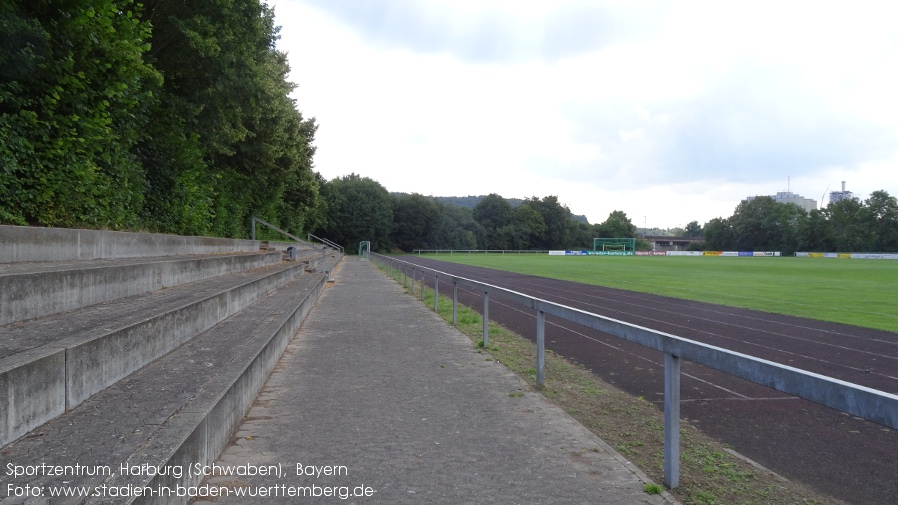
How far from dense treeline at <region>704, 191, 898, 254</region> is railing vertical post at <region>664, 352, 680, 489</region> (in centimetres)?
12112

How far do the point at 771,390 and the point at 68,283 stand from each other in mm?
7455

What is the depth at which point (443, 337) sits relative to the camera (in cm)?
978

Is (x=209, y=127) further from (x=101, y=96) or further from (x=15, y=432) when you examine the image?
(x=15, y=432)

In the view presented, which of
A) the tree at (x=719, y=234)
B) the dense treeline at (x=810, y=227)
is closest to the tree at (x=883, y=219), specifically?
the dense treeline at (x=810, y=227)

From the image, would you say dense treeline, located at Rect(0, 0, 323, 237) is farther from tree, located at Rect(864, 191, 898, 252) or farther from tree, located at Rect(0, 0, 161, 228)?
tree, located at Rect(864, 191, 898, 252)

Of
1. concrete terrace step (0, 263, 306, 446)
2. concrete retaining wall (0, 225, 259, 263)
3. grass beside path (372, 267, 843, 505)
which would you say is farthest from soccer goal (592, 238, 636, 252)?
concrete terrace step (0, 263, 306, 446)

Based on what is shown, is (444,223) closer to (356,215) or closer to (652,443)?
(356,215)

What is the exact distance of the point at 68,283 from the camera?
5141mm

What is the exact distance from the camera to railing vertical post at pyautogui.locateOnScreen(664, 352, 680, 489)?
144 inches

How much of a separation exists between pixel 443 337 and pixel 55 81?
21.1 feet

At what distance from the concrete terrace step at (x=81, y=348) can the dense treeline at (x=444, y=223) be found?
7327 centimetres

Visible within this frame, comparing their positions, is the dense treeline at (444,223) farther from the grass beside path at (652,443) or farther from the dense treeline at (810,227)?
the grass beside path at (652,443)

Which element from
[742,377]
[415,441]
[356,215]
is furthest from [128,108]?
[356,215]

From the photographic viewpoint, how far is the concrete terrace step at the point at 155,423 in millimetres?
2732
